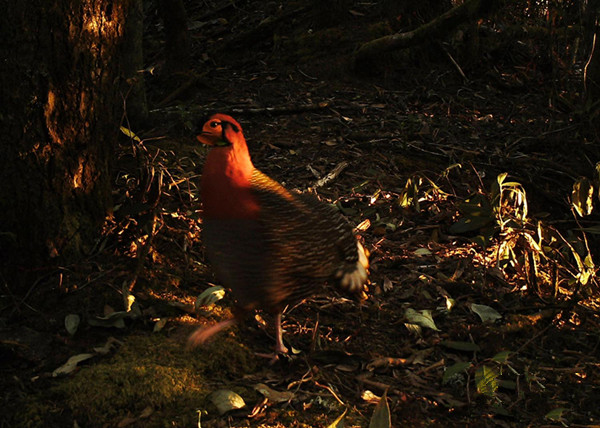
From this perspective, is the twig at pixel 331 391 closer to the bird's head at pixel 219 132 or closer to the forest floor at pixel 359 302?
the forest floor at pixel 359 302

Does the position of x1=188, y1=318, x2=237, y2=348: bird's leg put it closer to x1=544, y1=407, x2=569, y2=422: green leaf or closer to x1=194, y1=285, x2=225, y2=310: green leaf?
x1=194, y1=285, x2=225, y2=310: green leaf

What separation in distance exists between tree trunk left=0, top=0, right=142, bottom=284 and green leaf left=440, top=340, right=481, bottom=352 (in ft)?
5.34

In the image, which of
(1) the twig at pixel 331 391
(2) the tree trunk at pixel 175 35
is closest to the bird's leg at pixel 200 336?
(1) the twig at pixel 331 391

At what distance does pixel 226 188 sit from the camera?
69.9 inches

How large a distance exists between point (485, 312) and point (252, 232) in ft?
4.79

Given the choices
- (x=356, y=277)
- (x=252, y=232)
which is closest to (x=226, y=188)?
(x=252, y=232)

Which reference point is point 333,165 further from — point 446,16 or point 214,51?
point 214,51

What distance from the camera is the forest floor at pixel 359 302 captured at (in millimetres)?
1997

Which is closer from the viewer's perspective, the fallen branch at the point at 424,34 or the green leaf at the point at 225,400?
the green leaf at the point at 225,400

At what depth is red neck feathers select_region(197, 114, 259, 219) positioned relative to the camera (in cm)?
177

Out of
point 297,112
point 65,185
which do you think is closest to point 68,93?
point 65,185

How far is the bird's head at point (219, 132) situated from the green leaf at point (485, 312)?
1570 millimetres

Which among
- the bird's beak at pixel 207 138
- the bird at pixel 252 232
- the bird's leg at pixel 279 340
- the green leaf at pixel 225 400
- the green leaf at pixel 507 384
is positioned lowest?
the green leaf at pixel 507 384

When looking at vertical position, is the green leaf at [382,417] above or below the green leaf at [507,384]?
above
